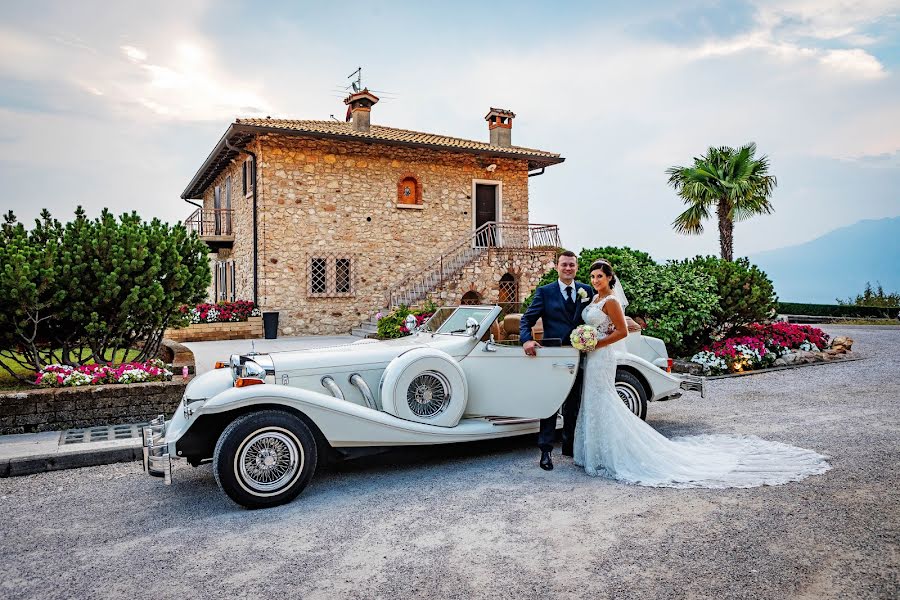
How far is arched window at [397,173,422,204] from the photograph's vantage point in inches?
773

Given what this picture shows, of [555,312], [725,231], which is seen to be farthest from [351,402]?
[725,231]

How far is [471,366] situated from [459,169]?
16.4 m

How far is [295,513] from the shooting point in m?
4.01

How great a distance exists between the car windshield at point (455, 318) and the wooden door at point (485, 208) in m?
15.3

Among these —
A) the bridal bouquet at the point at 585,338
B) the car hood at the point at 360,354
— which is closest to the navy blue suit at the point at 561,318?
the bridal bouquet at the point at 585,338

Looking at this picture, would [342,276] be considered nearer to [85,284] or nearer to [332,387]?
[85,284]

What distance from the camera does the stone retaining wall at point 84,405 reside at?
239 inches

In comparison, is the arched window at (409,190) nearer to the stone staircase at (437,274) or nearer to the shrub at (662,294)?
the stone staircase at (437,274)

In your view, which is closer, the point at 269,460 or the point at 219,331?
the point at 269,460

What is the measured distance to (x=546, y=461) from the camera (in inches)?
193

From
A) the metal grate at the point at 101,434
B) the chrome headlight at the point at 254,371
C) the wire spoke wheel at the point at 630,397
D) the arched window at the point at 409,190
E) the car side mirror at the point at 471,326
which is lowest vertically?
the metal grate at the point at 101,434

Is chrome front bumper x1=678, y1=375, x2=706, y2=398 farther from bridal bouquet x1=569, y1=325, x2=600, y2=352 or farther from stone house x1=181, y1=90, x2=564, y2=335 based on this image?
stone house x1=181, y1=90, x2=564, y2=335

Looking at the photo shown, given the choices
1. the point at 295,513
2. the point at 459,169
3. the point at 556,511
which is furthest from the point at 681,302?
the point at 459,169

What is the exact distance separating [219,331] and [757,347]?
13823mm
